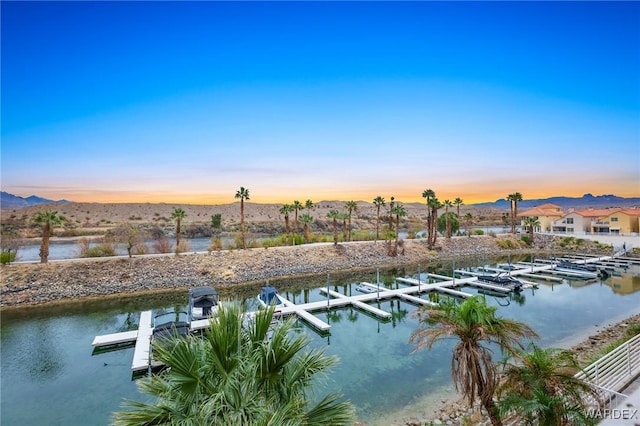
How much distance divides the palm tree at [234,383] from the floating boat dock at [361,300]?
27.1ft

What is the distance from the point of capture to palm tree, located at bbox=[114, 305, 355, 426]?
4.39 metres

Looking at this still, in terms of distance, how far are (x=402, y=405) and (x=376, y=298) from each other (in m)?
14.9

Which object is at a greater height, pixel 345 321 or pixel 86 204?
pixel 86 204

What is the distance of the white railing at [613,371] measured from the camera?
9.27 meters

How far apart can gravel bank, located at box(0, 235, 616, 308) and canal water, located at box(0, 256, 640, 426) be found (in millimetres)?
2194

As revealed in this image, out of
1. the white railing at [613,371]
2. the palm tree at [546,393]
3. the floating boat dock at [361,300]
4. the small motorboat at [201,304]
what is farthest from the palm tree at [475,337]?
the small motorboat at [201,304]

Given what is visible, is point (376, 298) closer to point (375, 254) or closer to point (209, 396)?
point (375, 254)

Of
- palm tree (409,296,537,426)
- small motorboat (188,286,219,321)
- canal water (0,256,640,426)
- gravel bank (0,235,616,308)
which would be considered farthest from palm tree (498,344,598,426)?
gravel bank (0,235,616,308)

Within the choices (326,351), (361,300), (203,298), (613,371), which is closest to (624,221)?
(361,300)

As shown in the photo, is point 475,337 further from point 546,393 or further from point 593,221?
point 593,221

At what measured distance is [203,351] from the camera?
4832 millimetres

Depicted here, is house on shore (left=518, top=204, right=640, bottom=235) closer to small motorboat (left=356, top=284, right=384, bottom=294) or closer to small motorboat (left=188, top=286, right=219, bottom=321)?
small motorboat (left=356, top=284, right=384, bottom=294)

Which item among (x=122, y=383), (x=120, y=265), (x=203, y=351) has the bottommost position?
(x=122, y=383)

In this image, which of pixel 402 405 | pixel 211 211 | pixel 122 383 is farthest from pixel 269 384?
pixel 211 211
